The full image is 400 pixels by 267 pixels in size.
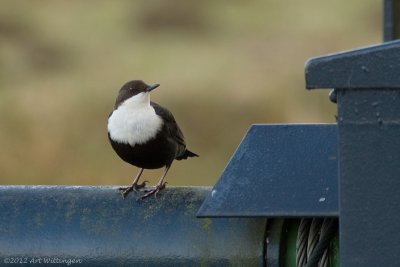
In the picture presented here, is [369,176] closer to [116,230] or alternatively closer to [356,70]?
[356,70]

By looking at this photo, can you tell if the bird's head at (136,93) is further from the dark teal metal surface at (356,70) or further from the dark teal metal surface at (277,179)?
the dark teal metal surface at (356,70)

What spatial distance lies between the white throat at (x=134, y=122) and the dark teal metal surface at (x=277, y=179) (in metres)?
3.29

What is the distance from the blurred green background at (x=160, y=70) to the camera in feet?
44.5

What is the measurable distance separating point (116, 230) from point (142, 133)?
306 cm

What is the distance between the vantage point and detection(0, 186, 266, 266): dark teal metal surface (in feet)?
11.0

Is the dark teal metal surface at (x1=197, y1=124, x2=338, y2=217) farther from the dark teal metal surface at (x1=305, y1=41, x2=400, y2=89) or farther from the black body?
the black body

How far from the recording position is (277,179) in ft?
10.2

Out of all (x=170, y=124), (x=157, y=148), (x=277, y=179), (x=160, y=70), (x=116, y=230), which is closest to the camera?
(x=277, y=179)

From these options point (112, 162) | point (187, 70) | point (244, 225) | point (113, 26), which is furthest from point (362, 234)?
point (113, 26)

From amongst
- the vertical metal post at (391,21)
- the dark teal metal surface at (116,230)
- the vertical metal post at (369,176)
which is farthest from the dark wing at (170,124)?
the vertical metal post at (369,176)

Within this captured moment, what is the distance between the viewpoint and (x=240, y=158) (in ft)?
10.3

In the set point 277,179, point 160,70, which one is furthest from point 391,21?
point 160,70

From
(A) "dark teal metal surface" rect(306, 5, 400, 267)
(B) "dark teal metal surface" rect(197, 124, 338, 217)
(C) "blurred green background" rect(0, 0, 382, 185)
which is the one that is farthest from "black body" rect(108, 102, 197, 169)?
(C) "blurred green background" rect(0, 0, 382, 185)

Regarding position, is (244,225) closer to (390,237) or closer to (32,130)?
(390,237)
